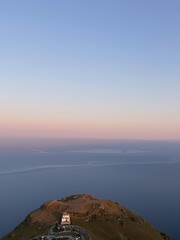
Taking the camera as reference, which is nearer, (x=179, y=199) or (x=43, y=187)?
(x=179, y=199)

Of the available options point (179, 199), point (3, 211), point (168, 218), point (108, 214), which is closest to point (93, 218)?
point (108, 214)

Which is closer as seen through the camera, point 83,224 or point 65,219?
point 65,219

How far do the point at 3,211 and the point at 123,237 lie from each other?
81130 mm

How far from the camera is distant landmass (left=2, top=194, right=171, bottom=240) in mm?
69625

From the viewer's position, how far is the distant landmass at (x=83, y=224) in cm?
6962

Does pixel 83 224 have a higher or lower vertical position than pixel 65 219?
lower

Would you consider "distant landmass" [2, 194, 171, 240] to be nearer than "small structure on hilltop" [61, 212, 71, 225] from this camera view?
Yes

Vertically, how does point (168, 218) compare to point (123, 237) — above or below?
below

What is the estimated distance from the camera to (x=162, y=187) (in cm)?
19725

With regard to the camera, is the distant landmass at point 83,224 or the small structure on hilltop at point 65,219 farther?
the small structure on hilltop at point 65,219

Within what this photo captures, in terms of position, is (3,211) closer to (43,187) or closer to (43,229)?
(43,187)

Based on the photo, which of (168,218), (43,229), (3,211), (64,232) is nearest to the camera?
(64,232)

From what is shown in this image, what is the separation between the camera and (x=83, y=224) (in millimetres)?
76188

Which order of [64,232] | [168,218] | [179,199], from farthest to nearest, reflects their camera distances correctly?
[179,199] → [168,218] → [64,232]
